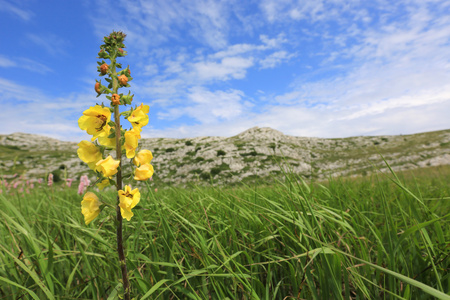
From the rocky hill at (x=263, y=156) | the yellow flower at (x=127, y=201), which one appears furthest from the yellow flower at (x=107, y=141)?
the rocky hill at (x=263, y=156)

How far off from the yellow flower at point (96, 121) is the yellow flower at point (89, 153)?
0.07 metres

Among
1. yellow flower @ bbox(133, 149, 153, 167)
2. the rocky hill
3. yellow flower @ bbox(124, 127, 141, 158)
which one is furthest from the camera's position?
the rocky hill

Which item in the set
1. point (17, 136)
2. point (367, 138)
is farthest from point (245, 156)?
point (17, 136)

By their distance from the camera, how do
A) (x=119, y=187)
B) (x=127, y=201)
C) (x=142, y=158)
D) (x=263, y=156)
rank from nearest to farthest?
(x=127, y=201)
(x=119, y=187)
(x=142, y=158)
(x=263, y=156)

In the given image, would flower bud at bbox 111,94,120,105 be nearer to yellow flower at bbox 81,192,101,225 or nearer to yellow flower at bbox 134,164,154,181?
yellow flower at bbox 134,164,154,181

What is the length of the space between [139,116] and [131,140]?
0.77 feet

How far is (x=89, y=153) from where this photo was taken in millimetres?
1954

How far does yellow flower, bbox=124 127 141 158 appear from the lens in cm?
186

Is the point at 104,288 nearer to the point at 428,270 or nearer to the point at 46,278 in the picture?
the point at 46,278

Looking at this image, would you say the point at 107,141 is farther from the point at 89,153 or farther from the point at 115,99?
the point at 115,99

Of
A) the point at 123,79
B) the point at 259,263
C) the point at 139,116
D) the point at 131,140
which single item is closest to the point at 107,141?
the point at 131,140

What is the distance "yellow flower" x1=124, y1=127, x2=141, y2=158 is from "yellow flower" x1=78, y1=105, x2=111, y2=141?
18 cm

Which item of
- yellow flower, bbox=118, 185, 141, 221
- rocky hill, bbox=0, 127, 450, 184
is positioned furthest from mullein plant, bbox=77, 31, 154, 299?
rocky hill, bbox=0, 127, 450, 184

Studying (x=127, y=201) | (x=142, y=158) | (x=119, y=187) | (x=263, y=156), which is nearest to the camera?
(x=127, y=201)
